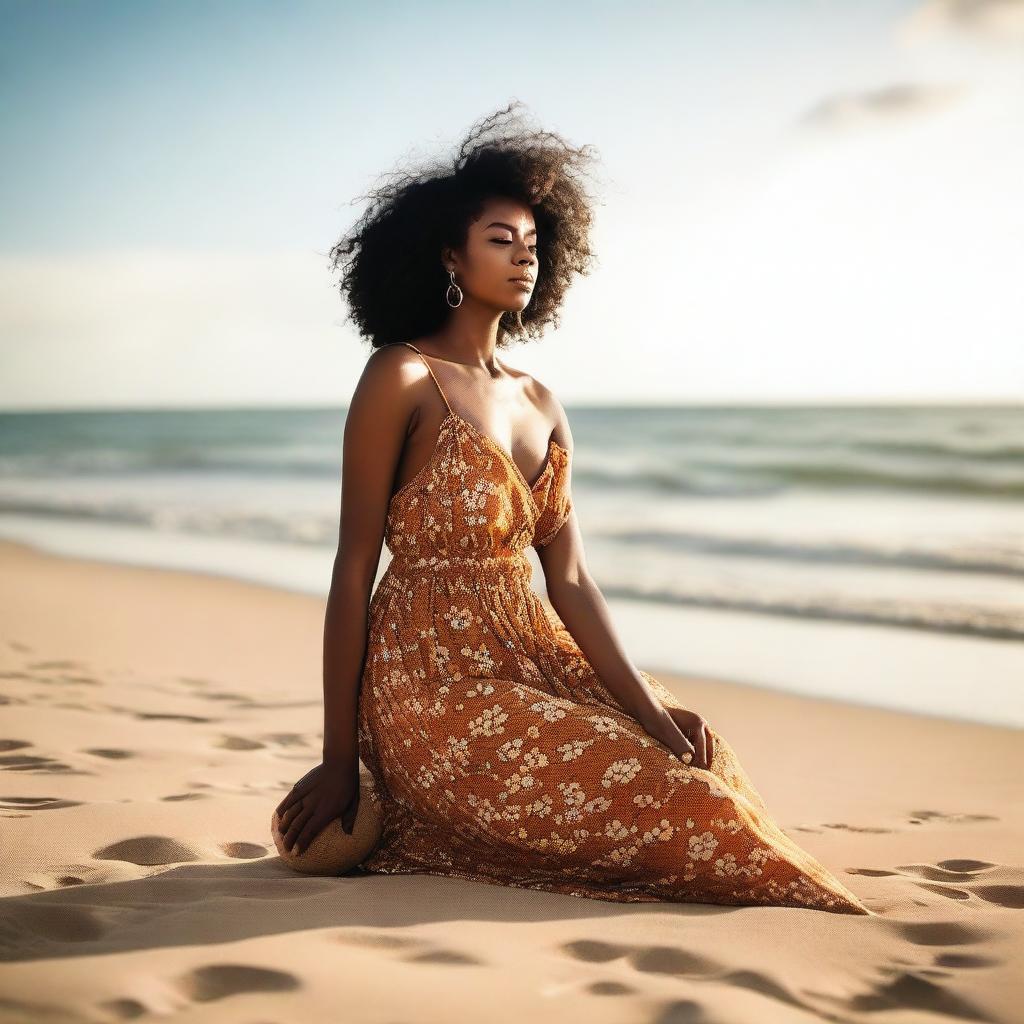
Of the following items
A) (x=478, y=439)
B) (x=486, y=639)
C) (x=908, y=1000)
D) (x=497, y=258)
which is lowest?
(x=908, y=1000)

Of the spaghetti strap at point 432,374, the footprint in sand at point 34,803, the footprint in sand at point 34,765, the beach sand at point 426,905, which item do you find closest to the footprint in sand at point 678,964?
the beach sand at point 426,905

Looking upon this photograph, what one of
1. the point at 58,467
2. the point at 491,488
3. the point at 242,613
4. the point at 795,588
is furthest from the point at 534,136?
the point at 58,467

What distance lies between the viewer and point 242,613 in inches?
335

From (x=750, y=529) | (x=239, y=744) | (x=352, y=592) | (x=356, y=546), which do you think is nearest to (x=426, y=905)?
(x=352, y=592)

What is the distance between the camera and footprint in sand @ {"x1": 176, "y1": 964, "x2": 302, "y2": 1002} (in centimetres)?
242

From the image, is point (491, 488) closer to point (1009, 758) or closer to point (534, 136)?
point (534, 136)

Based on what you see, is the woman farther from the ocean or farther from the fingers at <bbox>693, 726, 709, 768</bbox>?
the ocean

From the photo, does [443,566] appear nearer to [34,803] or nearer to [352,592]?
[352,592]

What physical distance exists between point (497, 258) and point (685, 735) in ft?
4.93

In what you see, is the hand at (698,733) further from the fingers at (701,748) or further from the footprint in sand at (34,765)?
the footprint in sand at (34,765)

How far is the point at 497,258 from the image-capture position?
3615 mm

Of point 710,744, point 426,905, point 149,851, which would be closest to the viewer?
point 426,905

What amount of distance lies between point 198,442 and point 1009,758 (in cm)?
3585

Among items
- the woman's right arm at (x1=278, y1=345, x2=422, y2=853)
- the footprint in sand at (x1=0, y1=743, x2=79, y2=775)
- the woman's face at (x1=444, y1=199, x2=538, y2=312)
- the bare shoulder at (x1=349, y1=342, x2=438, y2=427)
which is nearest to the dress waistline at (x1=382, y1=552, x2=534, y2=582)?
the woman's right arm at (x1=278, y1=345, x2=422, y2=853)
